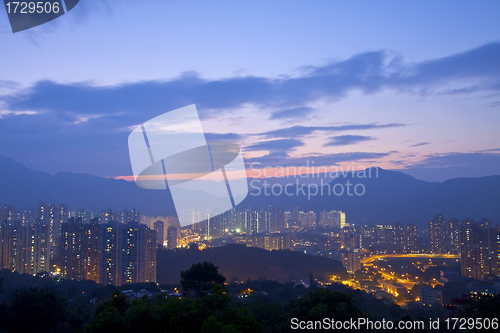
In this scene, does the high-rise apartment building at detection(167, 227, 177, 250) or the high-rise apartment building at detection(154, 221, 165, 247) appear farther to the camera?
the high-rise apartment building at detection(167, 227, 177, 250)

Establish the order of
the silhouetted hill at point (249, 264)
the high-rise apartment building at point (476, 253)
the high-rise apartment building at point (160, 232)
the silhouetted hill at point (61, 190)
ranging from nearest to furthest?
the high-rise apartment building at point (476, 253), the silhouetted hill at point (249, 264), the high-rise apartment building at point (160, 232), the silhouetted hill at point (61, 190)

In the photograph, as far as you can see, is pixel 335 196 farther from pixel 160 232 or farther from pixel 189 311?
pixel 189 311

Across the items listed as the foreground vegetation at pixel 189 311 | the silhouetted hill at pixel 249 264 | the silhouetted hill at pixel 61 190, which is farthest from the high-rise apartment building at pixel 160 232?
the foreground vegetation at pixel 189 311

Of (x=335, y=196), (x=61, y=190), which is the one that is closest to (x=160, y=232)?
(x=61, y=190)

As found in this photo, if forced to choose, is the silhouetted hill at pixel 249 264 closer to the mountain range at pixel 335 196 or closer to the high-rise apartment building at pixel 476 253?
the mountain range at pixel 335 196

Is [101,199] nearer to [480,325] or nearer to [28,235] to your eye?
Answer: [28,235]

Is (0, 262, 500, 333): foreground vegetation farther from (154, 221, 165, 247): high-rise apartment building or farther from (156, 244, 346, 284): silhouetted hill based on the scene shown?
(154, 221, 165, 247): high-rise apartment building

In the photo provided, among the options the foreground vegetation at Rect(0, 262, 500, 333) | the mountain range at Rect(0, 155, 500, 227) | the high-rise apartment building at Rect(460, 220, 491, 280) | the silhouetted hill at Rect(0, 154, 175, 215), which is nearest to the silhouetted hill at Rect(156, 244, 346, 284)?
the mountain range at Rect(0, 155, 500, 227)
